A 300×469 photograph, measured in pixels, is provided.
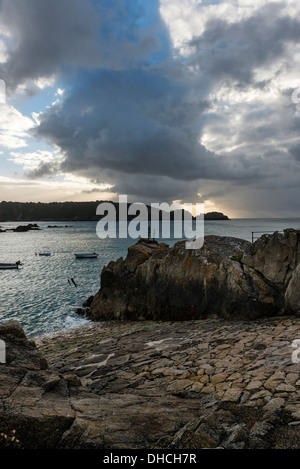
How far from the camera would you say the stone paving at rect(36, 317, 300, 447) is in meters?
5.01

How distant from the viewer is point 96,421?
4645 millimetres

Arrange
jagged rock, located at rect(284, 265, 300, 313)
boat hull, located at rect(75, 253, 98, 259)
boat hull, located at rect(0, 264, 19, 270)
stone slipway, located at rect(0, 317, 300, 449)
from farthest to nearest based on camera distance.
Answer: boat hull, located at rect(75, 253, 98, 259)
boat hull, located at rect(0, 264, 19, 270)
jagged rock, located at rect(284, 265, 300, 313)
stone slipway, located at rect(0, 317, 300, 449)

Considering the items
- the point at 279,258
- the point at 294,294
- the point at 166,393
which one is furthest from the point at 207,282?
the point at 166,393

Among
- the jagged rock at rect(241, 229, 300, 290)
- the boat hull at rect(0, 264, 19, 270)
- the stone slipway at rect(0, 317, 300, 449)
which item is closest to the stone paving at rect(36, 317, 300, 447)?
the stone slipway at rect(0, 317, 300, 449)

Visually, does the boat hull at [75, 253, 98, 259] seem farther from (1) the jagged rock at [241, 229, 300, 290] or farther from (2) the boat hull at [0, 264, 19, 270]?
(1) the jagged rock at [241, 229, 300, 290]

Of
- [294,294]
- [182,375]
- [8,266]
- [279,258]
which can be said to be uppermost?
[279,258]

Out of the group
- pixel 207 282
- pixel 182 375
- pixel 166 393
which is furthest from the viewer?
pixel 207 282

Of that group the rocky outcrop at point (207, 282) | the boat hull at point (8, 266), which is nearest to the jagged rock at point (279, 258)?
the rocky outcrop at point (207, 282)

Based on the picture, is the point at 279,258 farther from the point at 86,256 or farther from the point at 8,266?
the point at 86,256

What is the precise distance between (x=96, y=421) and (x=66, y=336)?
51.8ft

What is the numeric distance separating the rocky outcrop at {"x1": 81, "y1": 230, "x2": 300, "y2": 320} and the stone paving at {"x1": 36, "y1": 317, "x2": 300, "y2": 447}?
190cm

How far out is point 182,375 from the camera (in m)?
7.79

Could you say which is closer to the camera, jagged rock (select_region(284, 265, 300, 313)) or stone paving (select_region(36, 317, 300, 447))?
stone paving (select_region(36, 317, 300, 447))

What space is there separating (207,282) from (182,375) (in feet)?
29.4
